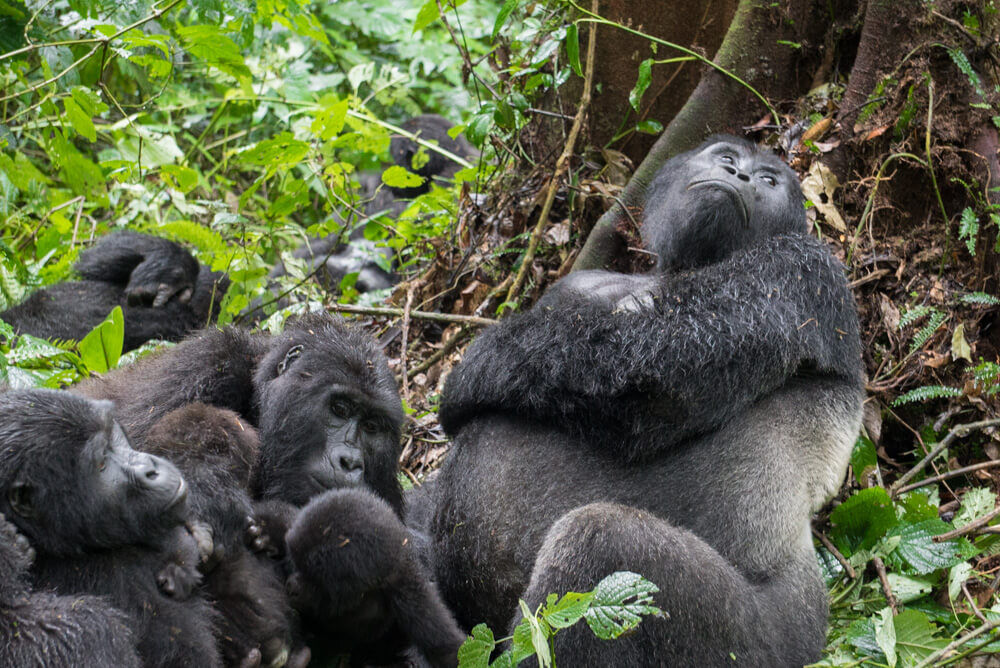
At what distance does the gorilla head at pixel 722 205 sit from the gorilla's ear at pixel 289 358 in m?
1.43

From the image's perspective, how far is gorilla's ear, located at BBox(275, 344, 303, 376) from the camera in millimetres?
3401

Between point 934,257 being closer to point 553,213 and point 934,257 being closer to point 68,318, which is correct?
point 553,213

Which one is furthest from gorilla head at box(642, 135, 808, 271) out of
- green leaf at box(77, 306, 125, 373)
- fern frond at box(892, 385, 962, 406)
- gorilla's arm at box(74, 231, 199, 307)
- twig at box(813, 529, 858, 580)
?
gorilla's arm at box(74, 231, 199, 307)

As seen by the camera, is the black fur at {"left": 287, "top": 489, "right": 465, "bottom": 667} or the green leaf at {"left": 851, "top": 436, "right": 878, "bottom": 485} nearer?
the black fur at {"left": 287, "top": 489, "right": 465, "bottom": 667}

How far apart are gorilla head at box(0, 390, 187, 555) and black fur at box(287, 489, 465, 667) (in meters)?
0.42

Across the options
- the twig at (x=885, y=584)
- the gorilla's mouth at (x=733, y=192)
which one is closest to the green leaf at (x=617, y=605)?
the twig at (x=885, y=584)

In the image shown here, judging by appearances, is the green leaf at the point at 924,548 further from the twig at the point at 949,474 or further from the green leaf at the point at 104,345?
the green leaf at the point at 104,345

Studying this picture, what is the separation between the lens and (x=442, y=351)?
15.5 ft

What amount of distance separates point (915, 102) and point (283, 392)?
3081mm

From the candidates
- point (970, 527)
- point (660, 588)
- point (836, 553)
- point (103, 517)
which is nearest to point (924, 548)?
point (970, 527)

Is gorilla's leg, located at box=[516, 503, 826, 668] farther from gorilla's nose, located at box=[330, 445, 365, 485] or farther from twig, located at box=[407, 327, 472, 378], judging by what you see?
twig, located at box=[407, 327, 472, 378]

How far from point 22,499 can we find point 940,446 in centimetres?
315

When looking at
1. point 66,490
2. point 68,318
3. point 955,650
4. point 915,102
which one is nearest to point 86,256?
point 68,318

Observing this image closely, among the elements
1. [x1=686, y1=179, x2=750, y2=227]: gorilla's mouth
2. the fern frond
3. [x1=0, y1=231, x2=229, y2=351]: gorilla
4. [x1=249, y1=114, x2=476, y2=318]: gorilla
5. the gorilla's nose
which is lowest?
[x1=249, y1=114, x2=476, y2=318]: gorilla
